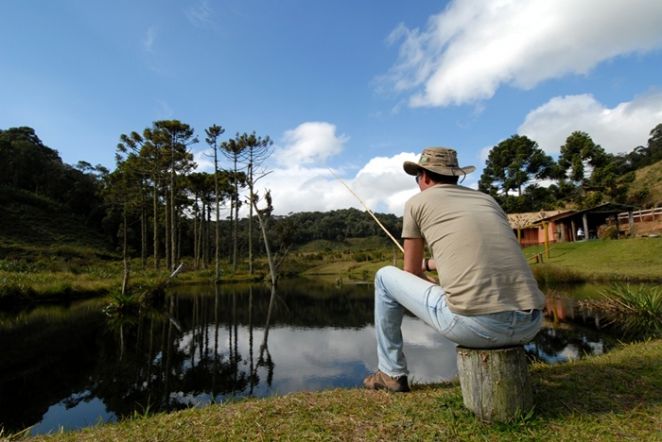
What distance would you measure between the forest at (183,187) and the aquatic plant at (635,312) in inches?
407

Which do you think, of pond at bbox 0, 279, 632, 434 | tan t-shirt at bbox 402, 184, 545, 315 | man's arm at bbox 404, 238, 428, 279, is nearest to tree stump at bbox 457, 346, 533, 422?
tan t-shirt at bbox 402, 184, 545, 315

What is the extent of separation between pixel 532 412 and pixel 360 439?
36.3 inches

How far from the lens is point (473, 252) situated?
196cm

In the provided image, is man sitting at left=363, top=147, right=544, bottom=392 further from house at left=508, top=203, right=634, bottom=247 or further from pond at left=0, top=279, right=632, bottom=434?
house at left=508, top=203, right=634, bottom=247

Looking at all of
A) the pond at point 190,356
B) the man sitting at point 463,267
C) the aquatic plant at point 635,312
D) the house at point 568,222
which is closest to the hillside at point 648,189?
the house at point 568,222

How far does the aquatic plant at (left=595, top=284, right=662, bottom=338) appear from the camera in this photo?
5.63 m

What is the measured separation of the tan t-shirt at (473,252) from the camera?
1.89m

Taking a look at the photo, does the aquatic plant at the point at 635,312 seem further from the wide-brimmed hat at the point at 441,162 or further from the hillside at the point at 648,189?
the hillside at the point at 648,189

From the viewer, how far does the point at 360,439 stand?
201cm

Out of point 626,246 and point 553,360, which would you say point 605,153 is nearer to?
point 626,246

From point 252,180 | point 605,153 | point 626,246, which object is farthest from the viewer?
point 605,153

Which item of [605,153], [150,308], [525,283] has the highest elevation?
[605,153]

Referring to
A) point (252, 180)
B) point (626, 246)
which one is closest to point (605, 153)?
point (626, 246)

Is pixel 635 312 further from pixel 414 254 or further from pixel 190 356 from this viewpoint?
pixel 190 356
